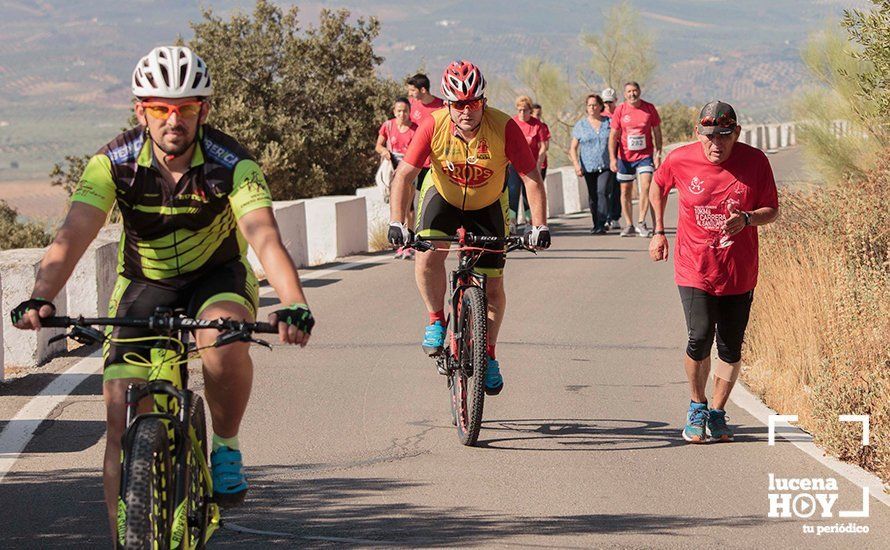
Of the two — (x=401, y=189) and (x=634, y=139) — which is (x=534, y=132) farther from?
(x=401, y=189)

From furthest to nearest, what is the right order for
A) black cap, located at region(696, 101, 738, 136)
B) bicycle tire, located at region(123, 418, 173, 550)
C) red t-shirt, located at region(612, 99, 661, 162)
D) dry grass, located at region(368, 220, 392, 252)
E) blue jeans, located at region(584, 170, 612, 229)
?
blue jeans, located at region(584, 170, 612, 229) → dry grass, located at region(368, 220, 392, 252) → red t-shirt, located at region(612, 99, 661, 162) → black cap, located at region(696, 101, 738, 136) → bicycle tire, located at region(123, 418, 173, 550)

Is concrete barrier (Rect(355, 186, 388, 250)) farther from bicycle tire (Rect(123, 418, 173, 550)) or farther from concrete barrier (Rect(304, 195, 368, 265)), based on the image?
bicycle tire (Rect(123, 418, 173, 550))

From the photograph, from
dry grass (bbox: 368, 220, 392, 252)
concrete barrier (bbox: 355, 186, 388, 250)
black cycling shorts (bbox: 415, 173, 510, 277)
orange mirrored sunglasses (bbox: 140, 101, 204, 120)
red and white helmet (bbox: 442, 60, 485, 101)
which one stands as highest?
red and white helmet (bbox: 442, 60, 485, 101)

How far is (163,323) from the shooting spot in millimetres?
5590

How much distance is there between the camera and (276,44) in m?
33.8

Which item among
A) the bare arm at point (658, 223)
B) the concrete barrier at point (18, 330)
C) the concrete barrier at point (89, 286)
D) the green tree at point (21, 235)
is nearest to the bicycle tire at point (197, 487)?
the bare arm at point (658, 223)

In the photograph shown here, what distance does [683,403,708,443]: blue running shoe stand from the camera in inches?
368

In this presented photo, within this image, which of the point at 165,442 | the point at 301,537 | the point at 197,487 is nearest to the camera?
the point at 165,442

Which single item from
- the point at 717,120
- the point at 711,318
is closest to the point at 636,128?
the point at 711,318

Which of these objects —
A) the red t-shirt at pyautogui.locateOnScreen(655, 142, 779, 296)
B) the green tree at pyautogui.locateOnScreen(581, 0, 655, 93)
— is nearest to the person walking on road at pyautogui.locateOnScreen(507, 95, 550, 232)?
the red t-shirt at pyautogui.locateOnScreen(655, 142, 779, 296)

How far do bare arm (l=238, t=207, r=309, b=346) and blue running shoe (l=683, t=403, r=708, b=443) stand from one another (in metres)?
4.10

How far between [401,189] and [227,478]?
395 centimetres

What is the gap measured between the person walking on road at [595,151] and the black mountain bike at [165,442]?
53.5ft

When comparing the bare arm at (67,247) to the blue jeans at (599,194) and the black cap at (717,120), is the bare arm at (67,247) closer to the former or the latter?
the black cap at (717,120)
